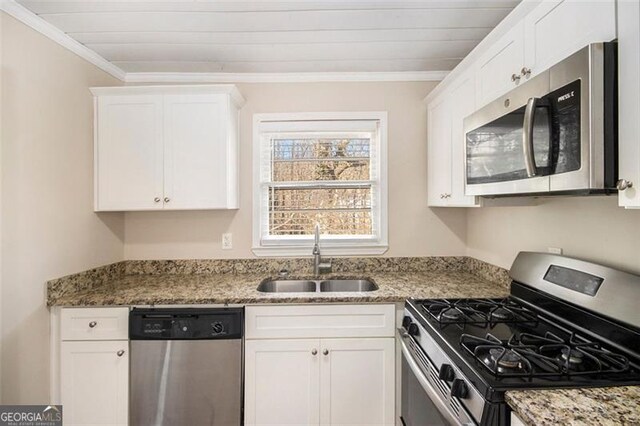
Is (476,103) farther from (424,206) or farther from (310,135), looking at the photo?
(310,135)

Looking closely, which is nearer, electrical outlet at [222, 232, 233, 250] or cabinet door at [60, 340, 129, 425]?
cabinet door at [60, 340, 129, 425]

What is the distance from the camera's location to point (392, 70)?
2.31 meters

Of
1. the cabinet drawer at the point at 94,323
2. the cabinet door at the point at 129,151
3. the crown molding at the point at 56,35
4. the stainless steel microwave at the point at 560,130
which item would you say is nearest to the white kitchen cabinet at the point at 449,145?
the stainless steel microwave at the point at 560,130

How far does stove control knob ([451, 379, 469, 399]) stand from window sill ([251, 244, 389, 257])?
1.37 metres

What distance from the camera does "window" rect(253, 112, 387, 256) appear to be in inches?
93.9

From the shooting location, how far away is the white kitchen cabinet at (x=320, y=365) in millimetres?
1750

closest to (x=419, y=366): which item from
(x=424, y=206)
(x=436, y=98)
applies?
(x=424, y=206)

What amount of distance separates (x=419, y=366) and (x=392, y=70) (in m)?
1.90

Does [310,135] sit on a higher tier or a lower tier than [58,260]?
higher

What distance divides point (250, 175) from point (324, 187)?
55 cm

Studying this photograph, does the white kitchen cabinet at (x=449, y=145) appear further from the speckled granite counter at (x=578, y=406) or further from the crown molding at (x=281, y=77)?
the speckled granite counter at (x=578, y=406)

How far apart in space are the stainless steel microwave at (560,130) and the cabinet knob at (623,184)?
0.01 m

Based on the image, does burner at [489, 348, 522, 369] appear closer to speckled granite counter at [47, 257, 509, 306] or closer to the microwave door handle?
the microwave door handle

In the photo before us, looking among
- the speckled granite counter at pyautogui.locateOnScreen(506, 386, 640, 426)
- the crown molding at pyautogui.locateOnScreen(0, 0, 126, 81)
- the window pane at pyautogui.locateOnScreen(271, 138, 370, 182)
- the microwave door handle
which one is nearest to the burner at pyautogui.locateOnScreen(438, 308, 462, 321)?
the speckled granite counter at pyautogui.locateOnScreen(506, 386, 640, 426)
